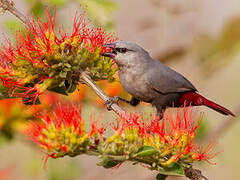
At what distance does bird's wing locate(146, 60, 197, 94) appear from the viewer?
→ 6.40 ft

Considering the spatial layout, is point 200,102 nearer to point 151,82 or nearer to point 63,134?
point 151,82

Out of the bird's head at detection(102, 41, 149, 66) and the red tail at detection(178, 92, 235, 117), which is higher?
the bird's head at detection(102, 41, 149, 66)

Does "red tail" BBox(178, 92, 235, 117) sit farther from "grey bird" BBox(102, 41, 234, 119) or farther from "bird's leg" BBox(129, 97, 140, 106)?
"bird's leg" BBox(129, 97, 140, 106)

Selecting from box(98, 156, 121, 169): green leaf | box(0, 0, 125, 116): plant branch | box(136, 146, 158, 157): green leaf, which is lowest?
box(98, 156, 121, 169): green leaf

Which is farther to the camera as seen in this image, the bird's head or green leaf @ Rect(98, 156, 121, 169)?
the bird's head

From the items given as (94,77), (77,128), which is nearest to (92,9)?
(94,77)

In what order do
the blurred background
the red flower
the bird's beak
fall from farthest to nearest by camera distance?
1. the blurred background
2. the bird's beak
3. the red flower

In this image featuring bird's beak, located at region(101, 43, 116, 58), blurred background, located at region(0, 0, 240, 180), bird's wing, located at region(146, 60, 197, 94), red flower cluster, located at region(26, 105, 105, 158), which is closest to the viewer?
red flower cluster, located at region(26, 105, 105, 158)

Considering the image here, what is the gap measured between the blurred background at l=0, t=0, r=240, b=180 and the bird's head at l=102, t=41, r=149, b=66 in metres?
0.24

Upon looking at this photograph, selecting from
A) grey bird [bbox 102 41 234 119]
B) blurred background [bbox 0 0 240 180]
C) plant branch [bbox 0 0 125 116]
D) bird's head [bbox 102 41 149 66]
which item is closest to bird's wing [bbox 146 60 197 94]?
grey bird [bbox 102 41 234 119]

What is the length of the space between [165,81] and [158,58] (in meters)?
1.40

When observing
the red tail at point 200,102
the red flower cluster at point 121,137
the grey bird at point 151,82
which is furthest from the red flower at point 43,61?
the red tail at point 200,102

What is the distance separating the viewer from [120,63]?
1.77 m

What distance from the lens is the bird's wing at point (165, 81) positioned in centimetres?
195
